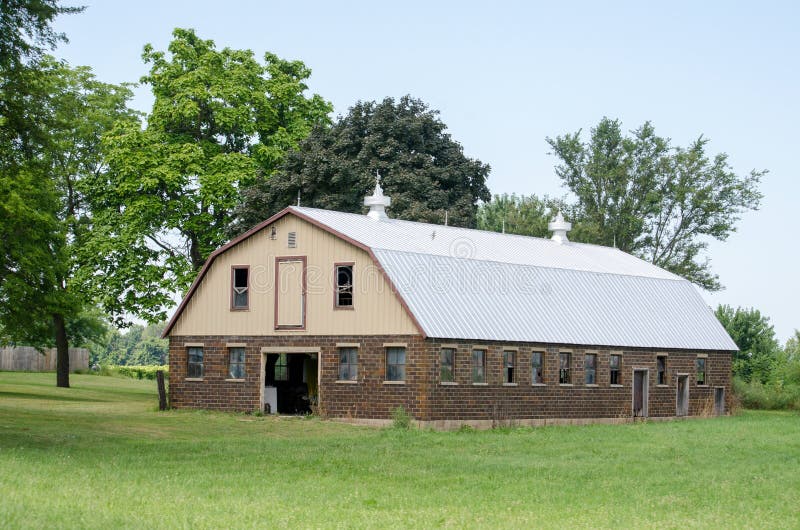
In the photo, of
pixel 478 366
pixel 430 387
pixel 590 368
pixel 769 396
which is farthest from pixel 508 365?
pixel 769 396

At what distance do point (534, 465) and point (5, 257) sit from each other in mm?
32586

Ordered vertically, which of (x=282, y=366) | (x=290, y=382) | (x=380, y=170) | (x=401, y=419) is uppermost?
(x=380, y=170)

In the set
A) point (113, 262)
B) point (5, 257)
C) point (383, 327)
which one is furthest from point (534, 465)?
point (113, 262)

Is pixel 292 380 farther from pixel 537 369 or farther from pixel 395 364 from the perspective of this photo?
pixel 537 369

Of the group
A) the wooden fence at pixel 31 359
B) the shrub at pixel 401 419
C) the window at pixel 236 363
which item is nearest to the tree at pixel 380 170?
the window at pixel 236 363

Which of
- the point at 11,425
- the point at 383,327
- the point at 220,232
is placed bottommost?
the point at 11,425

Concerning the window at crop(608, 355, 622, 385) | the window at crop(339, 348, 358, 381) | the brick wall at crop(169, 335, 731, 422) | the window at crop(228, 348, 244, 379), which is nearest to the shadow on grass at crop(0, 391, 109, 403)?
the brick wall at crop(169, 335, 731, 422)

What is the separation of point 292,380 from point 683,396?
52.6 ft

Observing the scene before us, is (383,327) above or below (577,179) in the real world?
below

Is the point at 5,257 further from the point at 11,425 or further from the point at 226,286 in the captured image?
the point at 11,425

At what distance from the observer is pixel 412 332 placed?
130ft

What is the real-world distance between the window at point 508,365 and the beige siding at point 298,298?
410 cm

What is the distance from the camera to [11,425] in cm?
3672

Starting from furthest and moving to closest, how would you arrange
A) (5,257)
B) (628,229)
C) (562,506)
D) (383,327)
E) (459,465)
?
(628,229) < (5,257) < (383,327) < (459,465) < (562,506)
